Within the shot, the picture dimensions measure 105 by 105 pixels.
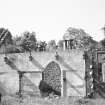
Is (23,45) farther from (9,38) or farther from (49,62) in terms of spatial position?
(49,62)

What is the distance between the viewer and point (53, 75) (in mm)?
24188

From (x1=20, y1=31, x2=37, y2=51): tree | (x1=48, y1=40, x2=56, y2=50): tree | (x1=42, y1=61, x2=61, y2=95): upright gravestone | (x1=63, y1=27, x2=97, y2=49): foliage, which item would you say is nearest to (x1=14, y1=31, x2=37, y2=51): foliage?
(x1=20, y1=31, x2=37, y2=51): tree

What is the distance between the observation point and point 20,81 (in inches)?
987

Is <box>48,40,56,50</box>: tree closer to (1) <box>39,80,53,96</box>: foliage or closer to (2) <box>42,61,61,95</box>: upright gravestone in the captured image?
(2) <box>42,61,61,95</box>: upright gravestone

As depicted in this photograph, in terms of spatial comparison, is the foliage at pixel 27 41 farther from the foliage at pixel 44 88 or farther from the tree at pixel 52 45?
the foliage at pixel 44 88

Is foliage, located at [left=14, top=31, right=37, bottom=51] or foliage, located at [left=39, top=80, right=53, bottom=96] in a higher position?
foliage, located at [left=14, top=31, right=37, bottom=51]

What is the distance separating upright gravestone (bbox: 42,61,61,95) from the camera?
23734mm

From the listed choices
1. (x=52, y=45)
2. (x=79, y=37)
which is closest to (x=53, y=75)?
(x=79, y=37)

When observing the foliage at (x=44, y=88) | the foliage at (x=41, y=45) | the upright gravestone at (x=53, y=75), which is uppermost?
the foliage at (x=41, y=45)

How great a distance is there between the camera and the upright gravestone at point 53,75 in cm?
2373

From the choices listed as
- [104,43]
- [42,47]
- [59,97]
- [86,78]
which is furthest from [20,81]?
[42,47]

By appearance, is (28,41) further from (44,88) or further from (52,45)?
(44,88)

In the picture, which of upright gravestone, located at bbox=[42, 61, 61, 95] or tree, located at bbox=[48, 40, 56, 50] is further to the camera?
tree, located at bbox=[48, 40, 56, 50]

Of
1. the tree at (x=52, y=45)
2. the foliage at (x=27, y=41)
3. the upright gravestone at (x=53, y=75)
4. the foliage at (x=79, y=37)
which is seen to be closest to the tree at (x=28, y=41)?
the foliage at (x=27, y=41)
